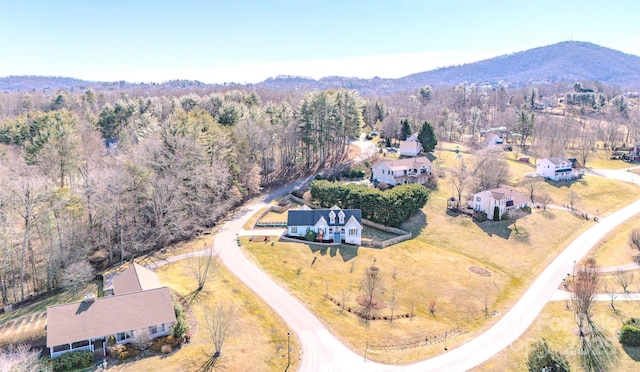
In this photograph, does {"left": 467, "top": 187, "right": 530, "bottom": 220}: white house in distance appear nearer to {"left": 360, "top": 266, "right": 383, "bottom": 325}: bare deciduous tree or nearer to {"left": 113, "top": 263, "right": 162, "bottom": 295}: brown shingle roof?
{"left": 360, "top": 266, "right": 383, "bottom": 325}: bare deciduous tree

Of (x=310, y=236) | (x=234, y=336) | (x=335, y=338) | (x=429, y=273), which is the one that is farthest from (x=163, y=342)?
(x=429, y=273)

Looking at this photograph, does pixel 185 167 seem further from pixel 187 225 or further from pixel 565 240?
Answer: pixel 565 240

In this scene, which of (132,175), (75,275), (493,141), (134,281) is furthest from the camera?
(493,141)

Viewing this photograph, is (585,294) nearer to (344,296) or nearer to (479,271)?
(479,271)

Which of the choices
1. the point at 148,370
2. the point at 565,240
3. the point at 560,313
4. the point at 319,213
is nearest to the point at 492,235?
the point at 565,240

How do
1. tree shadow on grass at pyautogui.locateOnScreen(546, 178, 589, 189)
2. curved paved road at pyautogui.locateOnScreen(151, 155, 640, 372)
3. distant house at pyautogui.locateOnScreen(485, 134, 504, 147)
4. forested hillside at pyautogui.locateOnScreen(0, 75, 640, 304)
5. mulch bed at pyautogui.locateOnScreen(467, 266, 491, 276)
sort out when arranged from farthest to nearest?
distant house at pyautogui.locateOnScreen(485, 134, 504, 147), tree shadow on grass at pyautogui.locateOnScreen(546, 178, 589, 189), mulch bed at pyautogui.locateOnScreen(467, 266, 491, 276), forested hillside at pyautogui.locateOnScreen(0, 75, 640, 304), curved paved road at pyautogui.locateOnScreen(151, 155, 640, 372)

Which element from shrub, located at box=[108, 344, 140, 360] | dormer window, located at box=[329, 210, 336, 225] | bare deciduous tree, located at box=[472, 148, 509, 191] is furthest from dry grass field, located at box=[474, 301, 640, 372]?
bare deciduous tree, located at box=[472, 148, 509, 191]

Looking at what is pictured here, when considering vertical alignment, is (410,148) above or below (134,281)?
above

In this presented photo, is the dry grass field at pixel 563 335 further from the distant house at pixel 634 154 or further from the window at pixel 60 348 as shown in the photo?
the distant house at pixel 634 154
